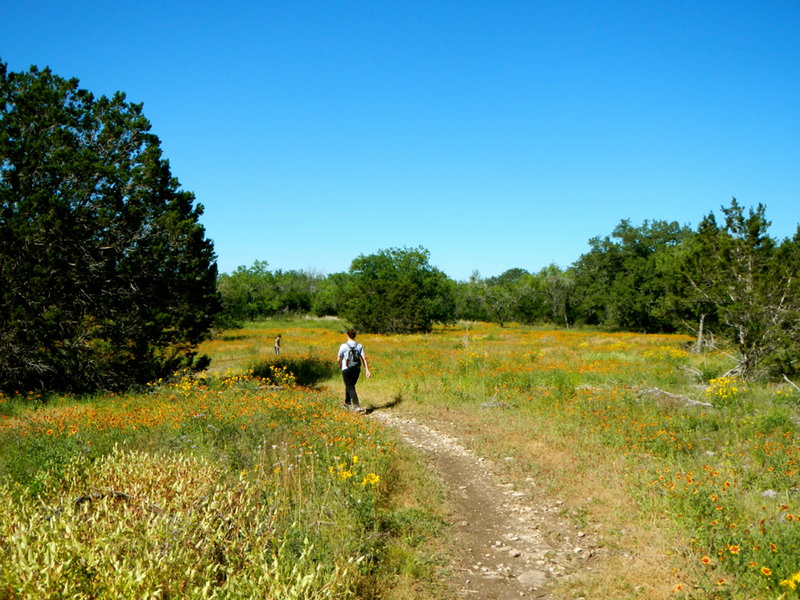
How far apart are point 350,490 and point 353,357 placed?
238 inches

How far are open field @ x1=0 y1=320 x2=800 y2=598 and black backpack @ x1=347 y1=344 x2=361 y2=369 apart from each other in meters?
1.20

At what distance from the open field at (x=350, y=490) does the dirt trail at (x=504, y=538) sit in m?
0.20

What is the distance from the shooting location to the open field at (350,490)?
11.9 feet

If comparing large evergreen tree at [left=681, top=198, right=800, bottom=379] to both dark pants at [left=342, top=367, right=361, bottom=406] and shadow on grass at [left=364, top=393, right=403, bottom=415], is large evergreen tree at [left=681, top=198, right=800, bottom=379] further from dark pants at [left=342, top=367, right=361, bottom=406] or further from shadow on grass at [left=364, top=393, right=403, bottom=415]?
dark pants at [left=342, top=367, right=361, bottom=406]

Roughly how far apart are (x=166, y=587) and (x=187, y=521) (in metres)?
0.61

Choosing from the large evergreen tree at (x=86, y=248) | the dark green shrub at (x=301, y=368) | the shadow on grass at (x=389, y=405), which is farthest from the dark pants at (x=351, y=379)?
the large evergreen tree at (x=86, y=248)

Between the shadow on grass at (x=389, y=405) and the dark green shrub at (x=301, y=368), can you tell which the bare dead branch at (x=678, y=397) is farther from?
the dark green shrub at (x=301, y=368)

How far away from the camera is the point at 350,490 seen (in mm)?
5969

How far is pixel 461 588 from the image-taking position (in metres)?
4.86

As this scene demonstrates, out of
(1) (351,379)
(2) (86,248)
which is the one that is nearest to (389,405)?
(1) (351,379)

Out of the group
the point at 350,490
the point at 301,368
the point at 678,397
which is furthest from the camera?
the point at 301,368

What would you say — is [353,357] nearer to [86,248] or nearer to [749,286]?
[86,248]

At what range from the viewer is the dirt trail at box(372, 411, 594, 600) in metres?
4.99

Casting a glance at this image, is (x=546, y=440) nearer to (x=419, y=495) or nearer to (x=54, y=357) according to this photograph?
(x=419, y=495)
